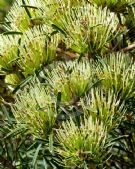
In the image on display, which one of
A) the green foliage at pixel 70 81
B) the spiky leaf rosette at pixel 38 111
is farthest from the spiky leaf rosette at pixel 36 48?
the spiky leaf rosette at pixel 38 111

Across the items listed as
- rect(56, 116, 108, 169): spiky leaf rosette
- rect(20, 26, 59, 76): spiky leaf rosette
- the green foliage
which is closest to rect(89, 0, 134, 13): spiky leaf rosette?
the green foliage

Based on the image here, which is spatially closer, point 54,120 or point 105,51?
point 54,120

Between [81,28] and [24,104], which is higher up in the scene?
[81,28]

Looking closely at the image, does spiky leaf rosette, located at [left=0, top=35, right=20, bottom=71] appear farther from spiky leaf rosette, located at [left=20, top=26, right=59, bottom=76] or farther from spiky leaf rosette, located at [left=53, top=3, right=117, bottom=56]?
spiky leaf rosette, located at [left=53, top=3, right=117, bottom=56]

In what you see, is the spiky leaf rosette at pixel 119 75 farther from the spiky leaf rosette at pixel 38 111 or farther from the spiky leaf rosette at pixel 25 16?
the spiky leaf rosette at pixel 25 16

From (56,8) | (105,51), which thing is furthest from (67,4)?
(105,51)

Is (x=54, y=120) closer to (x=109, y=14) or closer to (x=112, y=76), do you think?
(x=112, y=76)

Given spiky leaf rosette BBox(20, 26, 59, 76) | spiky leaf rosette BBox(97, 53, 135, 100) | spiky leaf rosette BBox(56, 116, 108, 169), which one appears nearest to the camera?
spiky leaf rosette BBox(56, 116, 108, 169)
